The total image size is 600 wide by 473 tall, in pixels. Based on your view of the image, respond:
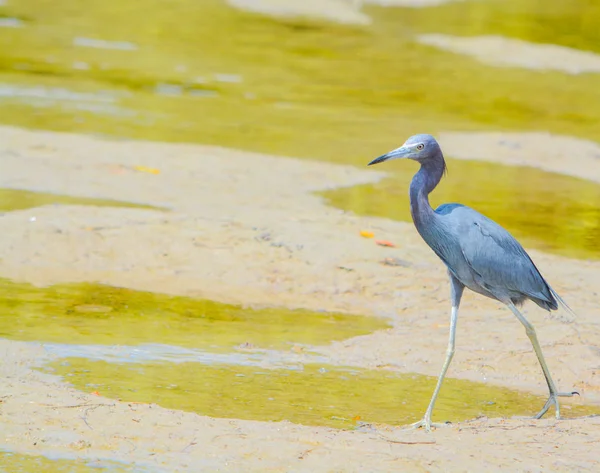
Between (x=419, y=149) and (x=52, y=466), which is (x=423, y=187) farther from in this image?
(x=52, y=466)

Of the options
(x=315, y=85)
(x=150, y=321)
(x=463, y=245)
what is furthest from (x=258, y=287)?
(x=315, y=85)

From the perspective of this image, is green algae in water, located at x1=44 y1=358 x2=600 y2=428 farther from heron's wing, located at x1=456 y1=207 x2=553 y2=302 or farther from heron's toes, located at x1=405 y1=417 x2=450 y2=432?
heron's wing, located at x1=456 y1=207 x2=553 y2=302

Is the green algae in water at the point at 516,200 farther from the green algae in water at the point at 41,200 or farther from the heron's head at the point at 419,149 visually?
the heron's head at the point at 419,149

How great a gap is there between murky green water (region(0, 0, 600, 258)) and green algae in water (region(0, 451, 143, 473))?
537cm

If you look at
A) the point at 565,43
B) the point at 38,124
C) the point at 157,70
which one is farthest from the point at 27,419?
the point at 565,43

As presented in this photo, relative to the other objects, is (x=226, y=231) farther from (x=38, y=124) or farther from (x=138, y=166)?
(x=38, y=124)

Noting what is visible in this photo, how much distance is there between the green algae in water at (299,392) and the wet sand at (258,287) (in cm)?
22

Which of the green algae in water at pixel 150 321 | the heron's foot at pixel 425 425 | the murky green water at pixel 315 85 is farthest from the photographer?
the murky green water at pixel 315 85

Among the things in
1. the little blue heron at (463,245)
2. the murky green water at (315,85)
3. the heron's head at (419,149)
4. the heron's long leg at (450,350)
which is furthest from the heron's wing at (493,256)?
the murky green water at (315,85)

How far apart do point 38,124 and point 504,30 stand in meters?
9.64

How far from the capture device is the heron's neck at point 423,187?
5848mm

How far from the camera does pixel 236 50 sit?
1797 cm

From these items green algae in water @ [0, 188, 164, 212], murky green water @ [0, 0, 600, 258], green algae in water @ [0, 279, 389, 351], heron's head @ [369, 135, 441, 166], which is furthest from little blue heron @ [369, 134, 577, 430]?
green algae in water @ [0, 188, 164, 212]

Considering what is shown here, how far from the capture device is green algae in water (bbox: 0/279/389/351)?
6.87 metres
